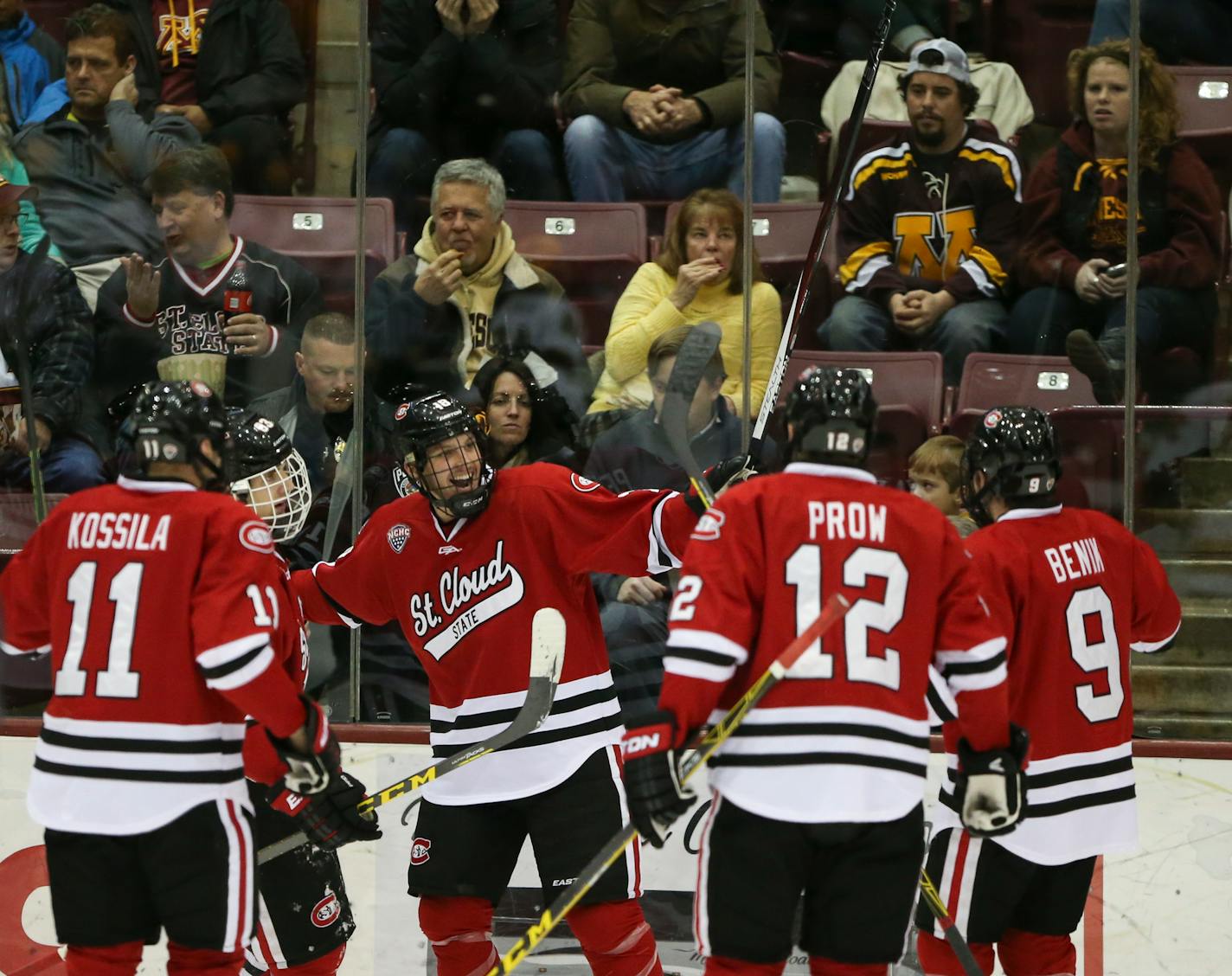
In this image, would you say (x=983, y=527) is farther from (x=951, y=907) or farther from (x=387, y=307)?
(x=387, y=307)

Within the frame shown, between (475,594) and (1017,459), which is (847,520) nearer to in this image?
(1017,459)

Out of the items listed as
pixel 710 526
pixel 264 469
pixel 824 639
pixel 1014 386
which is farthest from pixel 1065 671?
pixel 264 469

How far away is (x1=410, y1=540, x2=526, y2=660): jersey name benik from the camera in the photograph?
321 cm

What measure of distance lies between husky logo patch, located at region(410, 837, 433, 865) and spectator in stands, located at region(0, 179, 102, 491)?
56.7 inches

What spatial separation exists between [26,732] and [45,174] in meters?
1.47

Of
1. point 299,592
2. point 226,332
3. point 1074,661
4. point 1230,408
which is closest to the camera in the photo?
point 1074,661

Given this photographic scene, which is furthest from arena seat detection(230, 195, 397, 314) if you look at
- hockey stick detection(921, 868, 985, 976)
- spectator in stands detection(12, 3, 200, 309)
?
hockey stick detection(921, 868, 985, 976)

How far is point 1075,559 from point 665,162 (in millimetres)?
1783

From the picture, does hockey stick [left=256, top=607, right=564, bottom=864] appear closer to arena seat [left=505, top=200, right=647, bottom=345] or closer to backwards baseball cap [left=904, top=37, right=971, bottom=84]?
arena seat [left=505, top=200, right=647, bottom=345]

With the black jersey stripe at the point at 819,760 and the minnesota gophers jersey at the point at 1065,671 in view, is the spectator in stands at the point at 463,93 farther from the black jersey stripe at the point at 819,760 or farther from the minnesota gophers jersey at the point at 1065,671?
the black jersey stripe at the point at 819,760

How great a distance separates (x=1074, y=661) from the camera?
3.01 metres

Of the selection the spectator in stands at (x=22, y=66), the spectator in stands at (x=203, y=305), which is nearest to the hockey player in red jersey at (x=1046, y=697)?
the spectator in stands at (x=203, y=305)

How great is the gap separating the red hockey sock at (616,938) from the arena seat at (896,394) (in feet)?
4.18

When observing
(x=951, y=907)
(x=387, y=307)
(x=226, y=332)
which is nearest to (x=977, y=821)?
(x=951, y=907)
